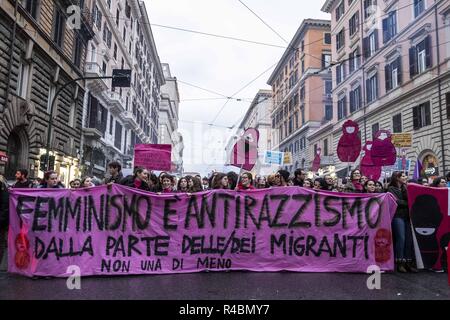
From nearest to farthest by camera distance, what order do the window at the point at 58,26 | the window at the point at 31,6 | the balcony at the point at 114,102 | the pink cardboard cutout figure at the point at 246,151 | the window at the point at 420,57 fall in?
the pink cardboard cutout figure at the point at 246,151 → the window at the point at 31,6 → the window at the point at 58,26 → the window at the point at 420,57 → the balcony at the point at 114,102

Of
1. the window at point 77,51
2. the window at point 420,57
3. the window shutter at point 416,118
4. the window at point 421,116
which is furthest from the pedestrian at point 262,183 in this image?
the window at point 77,51

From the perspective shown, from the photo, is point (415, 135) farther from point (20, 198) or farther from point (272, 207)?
point (20, 198)

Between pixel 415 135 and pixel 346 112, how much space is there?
38.5 feet

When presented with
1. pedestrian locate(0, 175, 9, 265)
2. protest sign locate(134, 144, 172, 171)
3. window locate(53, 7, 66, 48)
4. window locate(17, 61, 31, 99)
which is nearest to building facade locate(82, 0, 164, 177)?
window locate(53, 7, 66, 48)

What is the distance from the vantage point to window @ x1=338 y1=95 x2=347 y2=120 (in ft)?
117

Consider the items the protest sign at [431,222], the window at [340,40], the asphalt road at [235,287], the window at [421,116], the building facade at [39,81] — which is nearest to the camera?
the asphalt road at [235,287]

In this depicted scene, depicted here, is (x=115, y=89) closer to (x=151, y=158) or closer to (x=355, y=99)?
(x=355, y=99)

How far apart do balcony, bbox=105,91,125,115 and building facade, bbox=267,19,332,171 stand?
1843cm

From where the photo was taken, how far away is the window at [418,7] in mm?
23441

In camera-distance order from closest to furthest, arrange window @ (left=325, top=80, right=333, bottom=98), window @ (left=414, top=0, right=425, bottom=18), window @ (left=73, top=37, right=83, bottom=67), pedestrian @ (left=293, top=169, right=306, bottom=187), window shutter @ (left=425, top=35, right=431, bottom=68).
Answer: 1. pedestrian @ (left=293, top=169, right=306, bottom=187)
2. window shutter @ (left=425, top=35, right=431, bottom=68)
3. window @ (left=414, top=0, right=425, bottom=18)
4. window @ (left=73, top=37, right=83, bottom=67)
5. window @ (left=325, top=80, right=333, bottom=98)

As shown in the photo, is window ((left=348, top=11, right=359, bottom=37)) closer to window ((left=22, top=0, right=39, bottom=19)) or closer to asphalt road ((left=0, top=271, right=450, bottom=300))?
window ((left=22, top=0, right=39, bottom=19))

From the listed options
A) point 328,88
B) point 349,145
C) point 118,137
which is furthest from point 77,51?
point 328,88

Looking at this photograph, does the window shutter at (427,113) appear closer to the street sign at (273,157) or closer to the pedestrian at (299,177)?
the street sign at (273,157)
